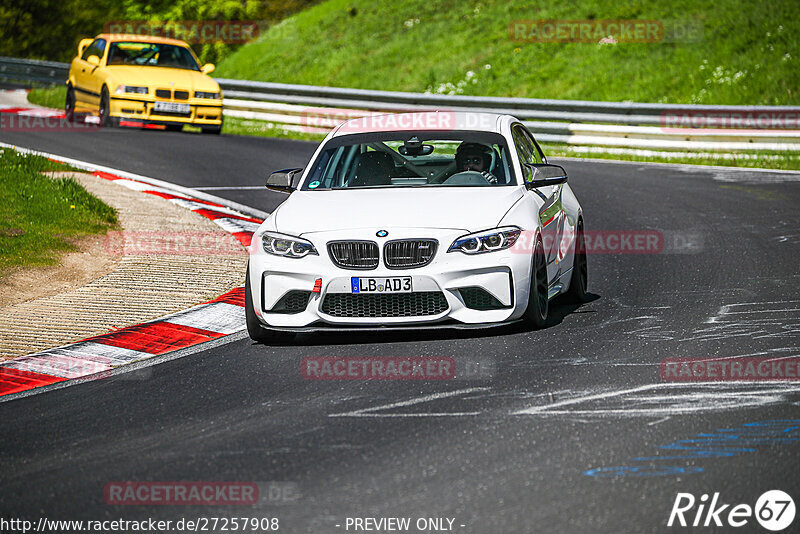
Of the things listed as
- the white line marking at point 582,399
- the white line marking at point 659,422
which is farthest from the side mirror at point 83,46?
the white line marking at point 659,422

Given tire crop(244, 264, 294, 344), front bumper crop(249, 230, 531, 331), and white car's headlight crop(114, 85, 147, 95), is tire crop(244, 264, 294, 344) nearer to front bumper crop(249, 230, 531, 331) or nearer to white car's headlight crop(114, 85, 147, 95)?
front bumper crop(249, 230, 531, 331)

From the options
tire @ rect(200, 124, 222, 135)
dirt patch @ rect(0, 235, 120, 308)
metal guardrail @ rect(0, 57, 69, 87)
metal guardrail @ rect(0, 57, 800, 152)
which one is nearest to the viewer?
dirt patch @ rect(0, 235, 120, 308)

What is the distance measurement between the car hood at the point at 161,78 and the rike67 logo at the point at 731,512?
18.9 m

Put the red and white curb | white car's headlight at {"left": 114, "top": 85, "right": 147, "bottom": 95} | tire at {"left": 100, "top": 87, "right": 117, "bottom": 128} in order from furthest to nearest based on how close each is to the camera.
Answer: tire at {"left": 100, "top": 87, "right": 117, "bottom": 128}
white car's headlight at {"left": 114, "top": 85, "right": 147, "bottom": 95}
the red and white curb

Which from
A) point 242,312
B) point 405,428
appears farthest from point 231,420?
point 242,312

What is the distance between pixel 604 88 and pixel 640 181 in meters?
10.1

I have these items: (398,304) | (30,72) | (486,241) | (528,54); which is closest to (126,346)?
(398,304)

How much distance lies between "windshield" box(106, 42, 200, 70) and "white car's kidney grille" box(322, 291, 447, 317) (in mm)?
16649

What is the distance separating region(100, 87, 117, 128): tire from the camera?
22703 mm

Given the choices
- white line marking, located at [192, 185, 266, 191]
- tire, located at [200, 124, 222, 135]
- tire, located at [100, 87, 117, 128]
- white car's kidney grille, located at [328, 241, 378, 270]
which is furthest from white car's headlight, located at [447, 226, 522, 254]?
tire, located at [200, 124, 222, 135]

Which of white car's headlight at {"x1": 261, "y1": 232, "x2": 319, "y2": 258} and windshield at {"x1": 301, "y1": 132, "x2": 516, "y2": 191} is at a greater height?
windshield at {"x1": 301, "y1": 132, "x2": 516, "y2": 191}

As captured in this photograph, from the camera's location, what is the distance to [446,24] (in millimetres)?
35281

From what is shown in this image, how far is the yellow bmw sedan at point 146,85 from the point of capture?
2239cm

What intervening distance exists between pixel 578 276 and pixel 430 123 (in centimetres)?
169
